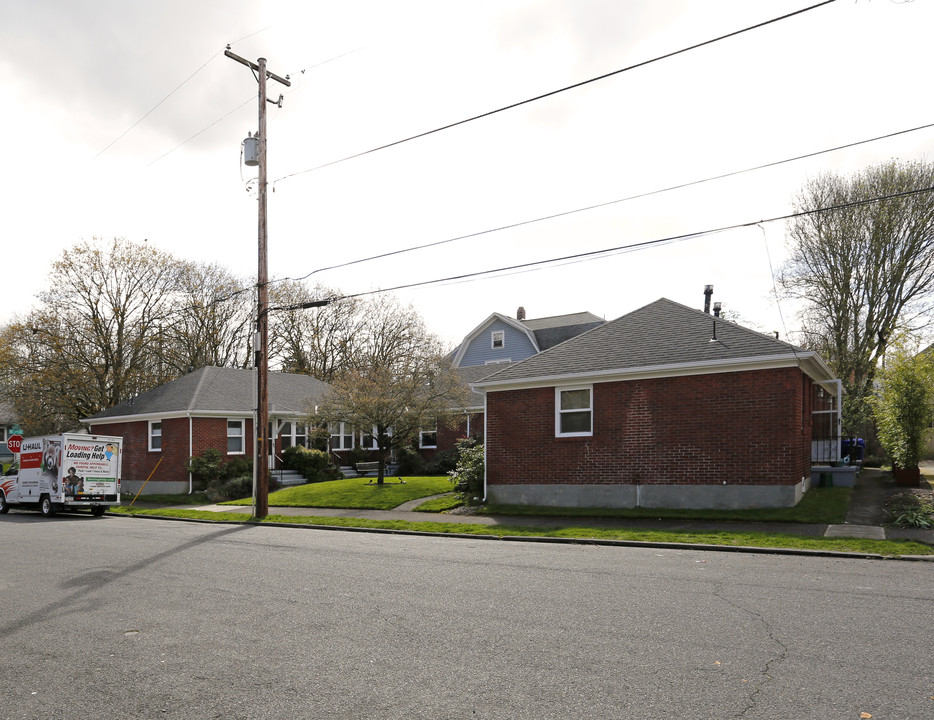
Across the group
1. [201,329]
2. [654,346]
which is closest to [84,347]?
[201,329]

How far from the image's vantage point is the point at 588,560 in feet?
36.9

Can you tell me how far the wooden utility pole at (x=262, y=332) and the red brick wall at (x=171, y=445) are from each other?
34.8 feet

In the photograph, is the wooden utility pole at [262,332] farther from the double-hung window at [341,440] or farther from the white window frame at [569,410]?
the double-hung window at [341,440]

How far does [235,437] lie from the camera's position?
31.6 metres

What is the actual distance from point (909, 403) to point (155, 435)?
28.9m

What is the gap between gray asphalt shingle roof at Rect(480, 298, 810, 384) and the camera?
16.9m

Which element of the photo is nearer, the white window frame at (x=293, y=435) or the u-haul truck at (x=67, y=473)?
the u-haul truck at (x=67, y=473)

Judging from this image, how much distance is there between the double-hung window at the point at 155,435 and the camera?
102ft

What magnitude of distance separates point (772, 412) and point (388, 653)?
1293cm

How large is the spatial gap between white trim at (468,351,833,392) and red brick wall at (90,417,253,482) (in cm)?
1484

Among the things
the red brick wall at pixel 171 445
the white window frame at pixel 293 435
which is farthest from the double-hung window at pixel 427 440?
the red brick wall at pixel 171 445

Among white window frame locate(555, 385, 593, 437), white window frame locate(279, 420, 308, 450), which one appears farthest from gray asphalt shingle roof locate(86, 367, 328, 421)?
white window frame locate(555, 385, 593, 437)

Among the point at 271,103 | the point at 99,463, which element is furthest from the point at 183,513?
the point at 271,103

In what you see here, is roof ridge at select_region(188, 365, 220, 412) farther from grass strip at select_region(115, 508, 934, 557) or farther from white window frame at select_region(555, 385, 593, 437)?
white window frame at select_region(555, 385, 593, 437)
